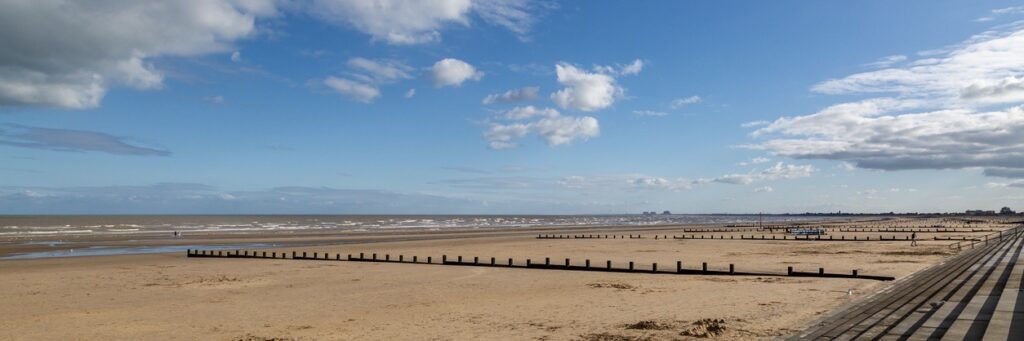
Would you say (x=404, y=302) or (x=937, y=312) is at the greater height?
(x=937, y=312)

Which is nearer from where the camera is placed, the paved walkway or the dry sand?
the paved walkway

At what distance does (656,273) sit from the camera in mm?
28078

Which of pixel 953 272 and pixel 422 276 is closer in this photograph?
pixel 953 272

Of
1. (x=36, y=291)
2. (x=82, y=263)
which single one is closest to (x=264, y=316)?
(x=36, y=291)

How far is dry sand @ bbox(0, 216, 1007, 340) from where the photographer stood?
15250 mm

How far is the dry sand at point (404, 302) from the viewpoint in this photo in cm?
1525

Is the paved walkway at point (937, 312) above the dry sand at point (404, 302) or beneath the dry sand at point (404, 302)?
above

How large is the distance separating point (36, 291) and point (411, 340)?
1804 cm

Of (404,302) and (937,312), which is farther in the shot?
(404,302)

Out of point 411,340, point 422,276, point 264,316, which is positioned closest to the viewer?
point 411,340

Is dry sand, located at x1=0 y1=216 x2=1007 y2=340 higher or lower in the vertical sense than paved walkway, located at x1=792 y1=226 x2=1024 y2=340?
lower

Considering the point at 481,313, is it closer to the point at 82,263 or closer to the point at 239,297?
the point at 239,297

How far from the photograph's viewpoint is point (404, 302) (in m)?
20.2

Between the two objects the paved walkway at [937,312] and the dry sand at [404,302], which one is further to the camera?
the dry sand at [404,302]
